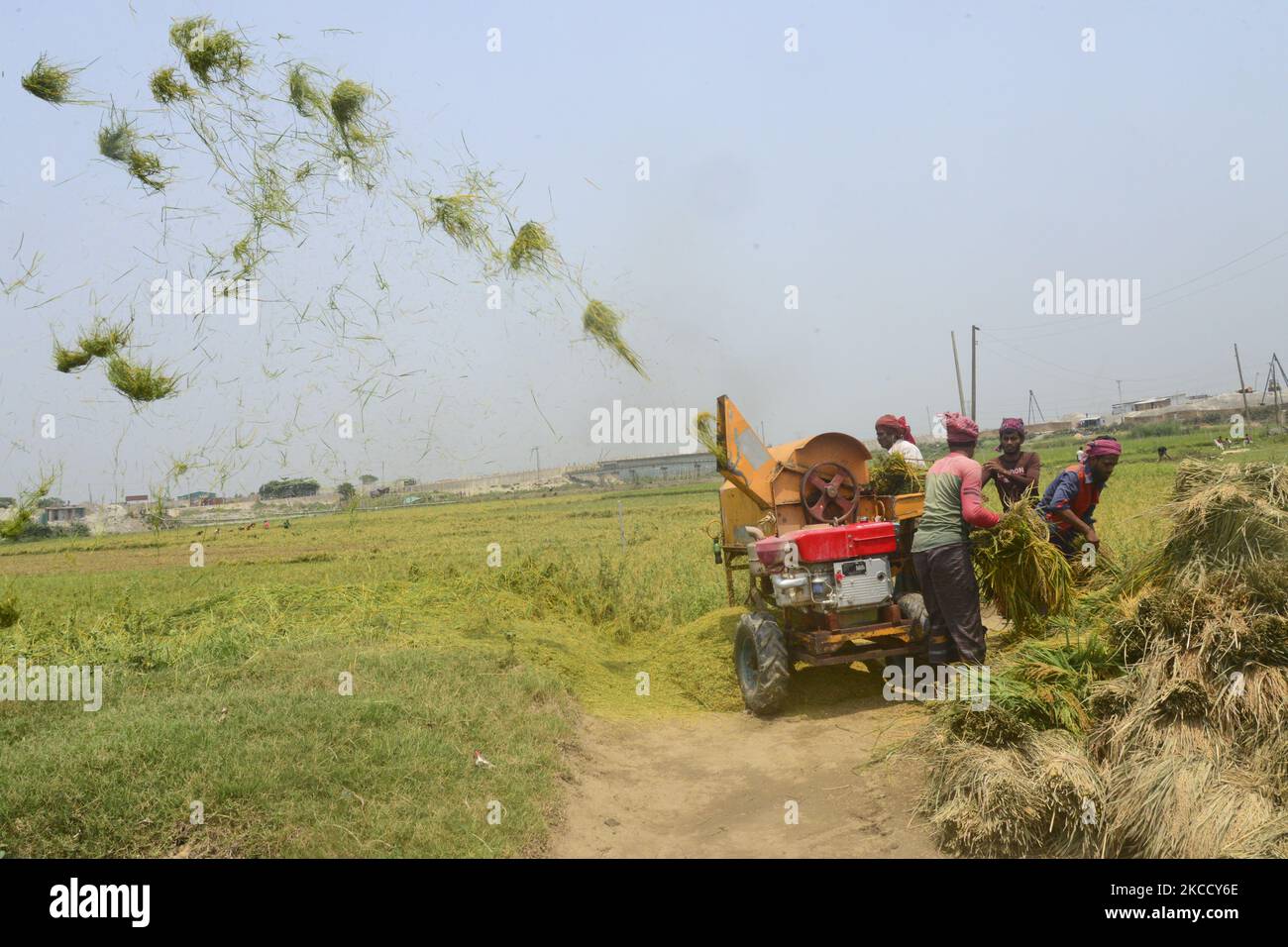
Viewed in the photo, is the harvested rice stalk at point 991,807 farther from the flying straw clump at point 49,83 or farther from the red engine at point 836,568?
the flying straw clump at point 49,83

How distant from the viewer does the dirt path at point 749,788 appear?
4.82 meters

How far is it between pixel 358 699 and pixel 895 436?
→ 5.51m

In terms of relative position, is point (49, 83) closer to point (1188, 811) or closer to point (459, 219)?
point (459, 219)

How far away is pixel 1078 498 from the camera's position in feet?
22.1

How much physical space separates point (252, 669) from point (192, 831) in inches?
101

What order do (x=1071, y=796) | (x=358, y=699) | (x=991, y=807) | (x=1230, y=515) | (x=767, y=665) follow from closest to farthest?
1. (x=1071, y=796)
2. (x=991, y=807)
3. (x=1230, y=515)
4. (x=358, y=699)
5. (x=767, y=665)

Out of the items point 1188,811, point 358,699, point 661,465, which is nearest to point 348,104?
point 358,699

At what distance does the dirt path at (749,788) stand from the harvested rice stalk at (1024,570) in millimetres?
1114

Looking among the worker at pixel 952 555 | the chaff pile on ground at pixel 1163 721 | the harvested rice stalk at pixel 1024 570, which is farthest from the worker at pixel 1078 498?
the chaff pile on ground at pixel 1163 721

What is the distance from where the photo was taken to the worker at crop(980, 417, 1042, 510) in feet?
24.6

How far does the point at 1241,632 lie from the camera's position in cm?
395

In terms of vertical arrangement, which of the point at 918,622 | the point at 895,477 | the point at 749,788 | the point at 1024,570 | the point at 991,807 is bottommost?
the point at 749,788
